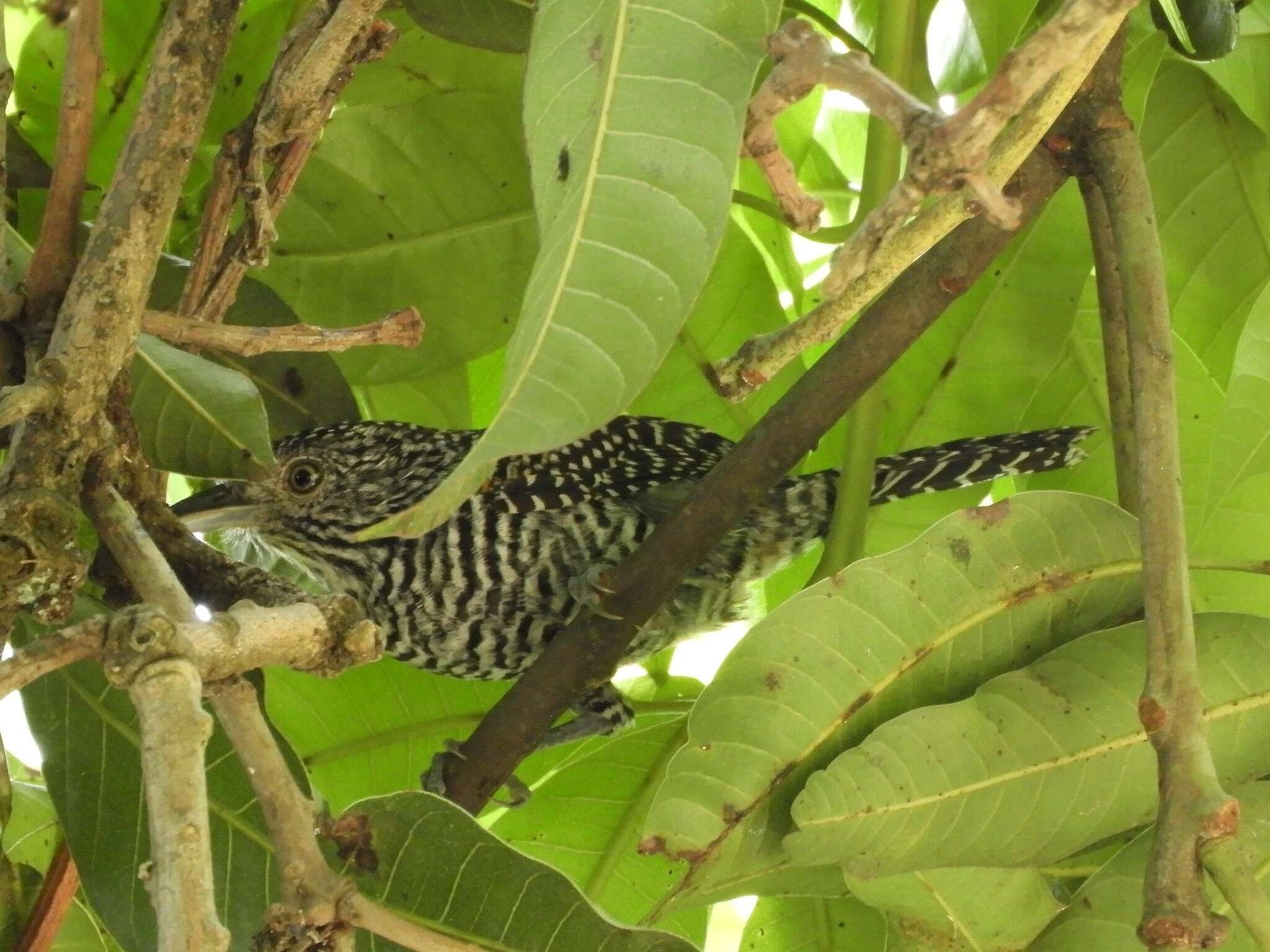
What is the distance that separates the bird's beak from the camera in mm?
2232

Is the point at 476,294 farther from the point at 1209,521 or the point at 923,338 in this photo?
the point at 1209,521

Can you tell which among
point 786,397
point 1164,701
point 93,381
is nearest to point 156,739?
point 93,381

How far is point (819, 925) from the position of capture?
1671 millimetres

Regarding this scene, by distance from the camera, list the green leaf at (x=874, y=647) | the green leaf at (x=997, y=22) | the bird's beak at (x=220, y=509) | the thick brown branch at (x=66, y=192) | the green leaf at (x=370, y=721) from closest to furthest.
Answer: the thick brown branch at (x=66, y=192) → the green leaf at (x=874, y=647) → the green leaf at (x=997, y=22) → the green leaf at (x=370, y=721) → the bird's beak at (x=220, y=509)

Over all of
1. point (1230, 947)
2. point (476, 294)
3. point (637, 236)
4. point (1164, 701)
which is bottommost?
point (1230, 947)

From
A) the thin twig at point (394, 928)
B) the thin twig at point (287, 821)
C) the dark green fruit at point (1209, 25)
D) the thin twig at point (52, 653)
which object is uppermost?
the dark green fruit at point (1209, 25)

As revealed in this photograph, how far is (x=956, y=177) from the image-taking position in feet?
2.34

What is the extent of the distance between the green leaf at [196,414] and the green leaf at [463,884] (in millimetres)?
366

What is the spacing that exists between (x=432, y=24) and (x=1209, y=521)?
97 cm

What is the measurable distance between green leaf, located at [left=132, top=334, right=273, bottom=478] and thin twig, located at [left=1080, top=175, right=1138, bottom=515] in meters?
0.76

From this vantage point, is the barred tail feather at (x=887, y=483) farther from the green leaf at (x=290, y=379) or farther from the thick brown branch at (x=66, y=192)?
the thick brown branch at (x=66, y=192)

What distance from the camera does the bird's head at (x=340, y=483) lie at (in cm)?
249

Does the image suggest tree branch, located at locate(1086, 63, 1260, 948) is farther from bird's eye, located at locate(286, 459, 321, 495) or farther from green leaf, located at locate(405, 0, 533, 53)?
bird's eye, located at locate(286, 459, 321, 495)

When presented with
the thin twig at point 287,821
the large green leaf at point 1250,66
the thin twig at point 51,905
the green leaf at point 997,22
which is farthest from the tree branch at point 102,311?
the large green leaf at point 1250,66
